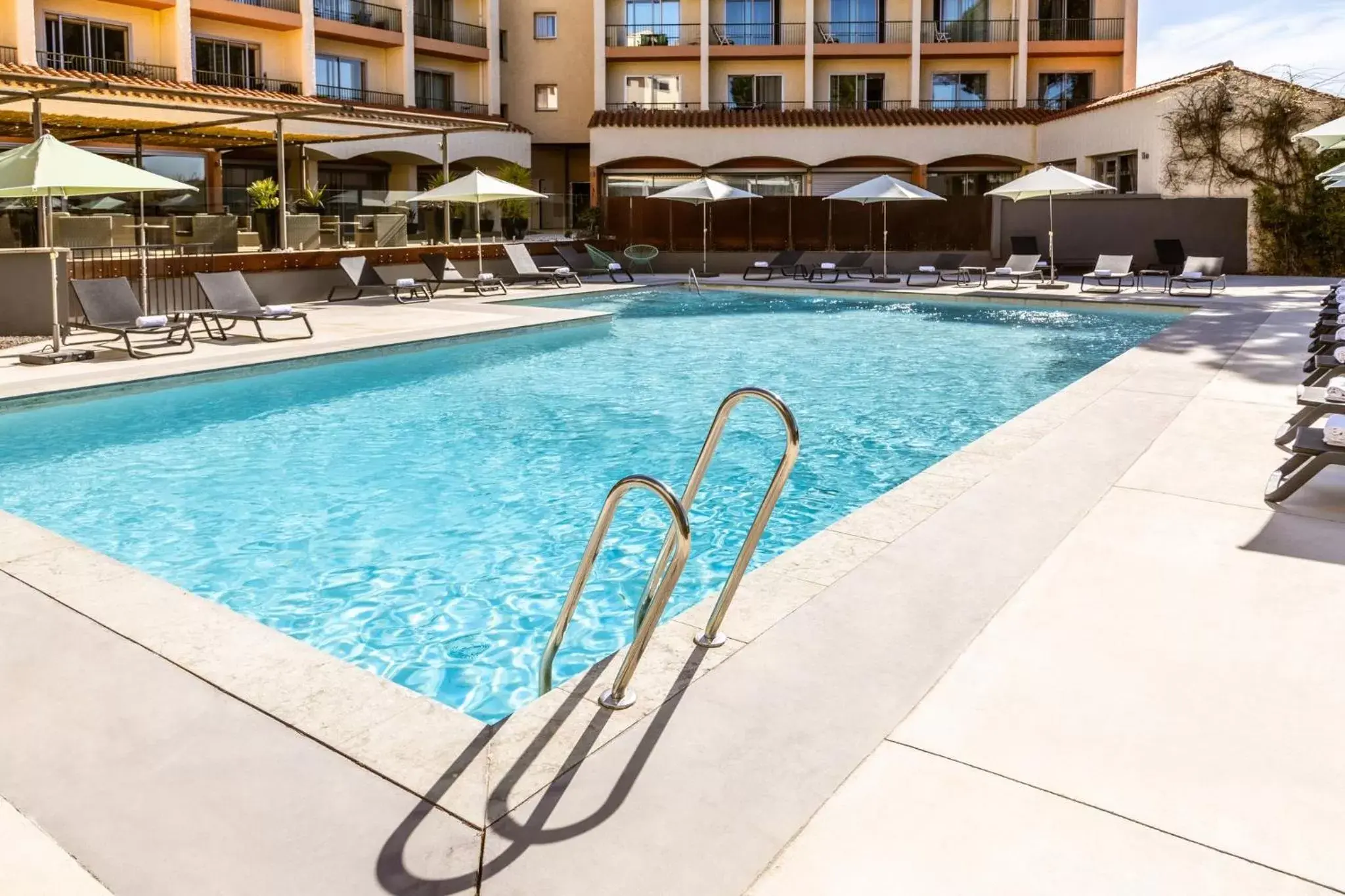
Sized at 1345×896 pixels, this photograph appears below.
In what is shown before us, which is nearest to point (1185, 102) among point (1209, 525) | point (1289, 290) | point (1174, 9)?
point (1289, 290)

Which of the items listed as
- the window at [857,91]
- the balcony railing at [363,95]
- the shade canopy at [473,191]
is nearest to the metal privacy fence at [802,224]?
the shade canopy at [473,191]

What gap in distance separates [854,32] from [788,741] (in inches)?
1625

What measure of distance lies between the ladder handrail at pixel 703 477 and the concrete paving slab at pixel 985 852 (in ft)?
3.03

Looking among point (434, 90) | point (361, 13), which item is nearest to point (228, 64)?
point (361, 13)

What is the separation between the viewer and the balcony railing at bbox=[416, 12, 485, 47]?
39938 millimetres

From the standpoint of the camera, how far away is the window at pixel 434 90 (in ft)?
132

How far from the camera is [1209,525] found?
5477 millimetres

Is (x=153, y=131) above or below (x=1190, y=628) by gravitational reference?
above

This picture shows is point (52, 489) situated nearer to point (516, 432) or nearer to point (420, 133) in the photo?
point (516, 432)

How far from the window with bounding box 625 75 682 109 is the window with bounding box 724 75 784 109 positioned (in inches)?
82.7

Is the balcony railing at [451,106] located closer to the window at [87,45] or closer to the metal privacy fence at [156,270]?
the window at [87,45]

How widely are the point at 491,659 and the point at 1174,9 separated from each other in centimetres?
4372

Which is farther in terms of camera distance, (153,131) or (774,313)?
(153,131)

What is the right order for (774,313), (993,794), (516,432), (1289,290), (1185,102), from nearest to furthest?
(993,794), (516,432), (774,313), (1289,290), (1185,102)
